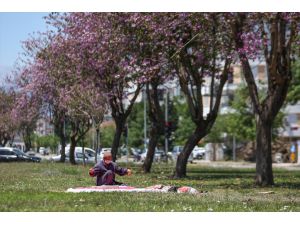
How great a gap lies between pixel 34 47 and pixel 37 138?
188 inches

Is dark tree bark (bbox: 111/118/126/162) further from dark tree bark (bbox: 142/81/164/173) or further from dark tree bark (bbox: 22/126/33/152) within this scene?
dark tree bark (bbox: 22/126/33/152)

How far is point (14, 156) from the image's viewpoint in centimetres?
3394

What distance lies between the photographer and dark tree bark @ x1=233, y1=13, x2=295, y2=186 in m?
18.2

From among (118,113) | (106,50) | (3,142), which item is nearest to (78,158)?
(3,142)

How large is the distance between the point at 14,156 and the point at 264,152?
17.0m

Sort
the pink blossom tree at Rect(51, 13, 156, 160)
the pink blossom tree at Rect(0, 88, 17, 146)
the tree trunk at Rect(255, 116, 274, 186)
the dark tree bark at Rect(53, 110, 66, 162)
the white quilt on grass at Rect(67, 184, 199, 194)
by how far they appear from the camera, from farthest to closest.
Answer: the dark tree bark at Rect(53, 110, 66, 162) < the pink blossom tree at Rect(0, 88, 17, 146) < the pink blossom tree at Rect(51, 13, 156, 160) < the tree trunk at Rect(255, 116, 274, 186) < the white quilt on grass at Rect(67, 184, 199, 194)

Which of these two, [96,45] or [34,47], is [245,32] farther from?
[34,47]

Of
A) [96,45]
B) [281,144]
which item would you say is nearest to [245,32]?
[96,45]

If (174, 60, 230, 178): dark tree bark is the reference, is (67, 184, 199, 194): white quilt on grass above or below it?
below

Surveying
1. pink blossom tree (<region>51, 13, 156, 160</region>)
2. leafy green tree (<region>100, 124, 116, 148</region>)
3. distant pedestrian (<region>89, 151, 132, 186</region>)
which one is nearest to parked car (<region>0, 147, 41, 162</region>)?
leafy green tree (<region>100, 124, 116, 148</region>)

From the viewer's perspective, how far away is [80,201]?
12.6 m

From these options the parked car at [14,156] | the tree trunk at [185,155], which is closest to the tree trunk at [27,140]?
the parked car at [14,156]

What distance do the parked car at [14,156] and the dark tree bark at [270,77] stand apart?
51.0 ft

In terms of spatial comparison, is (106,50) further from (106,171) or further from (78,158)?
(78,158)
